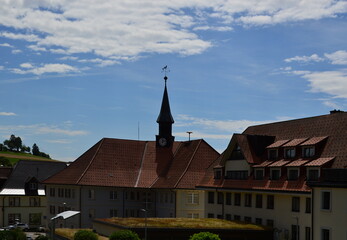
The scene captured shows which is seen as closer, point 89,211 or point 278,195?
point 278,195

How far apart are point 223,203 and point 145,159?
66.0ft

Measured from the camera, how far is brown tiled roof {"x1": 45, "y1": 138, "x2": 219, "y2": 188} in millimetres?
68000

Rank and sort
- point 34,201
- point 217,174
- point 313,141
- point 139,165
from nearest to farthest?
point 313,141
point 217,174
point 139,165
point 34,201

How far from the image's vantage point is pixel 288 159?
158 ft

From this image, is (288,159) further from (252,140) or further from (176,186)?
(176,186)

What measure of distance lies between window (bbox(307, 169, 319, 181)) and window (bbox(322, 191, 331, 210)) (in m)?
2.15

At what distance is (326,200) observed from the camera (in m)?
40.3

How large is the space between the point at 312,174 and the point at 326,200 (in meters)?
3.31

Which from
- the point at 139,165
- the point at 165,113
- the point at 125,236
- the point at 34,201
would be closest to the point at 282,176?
the point at 125,236

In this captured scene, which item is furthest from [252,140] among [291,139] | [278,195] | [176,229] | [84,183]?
[84,183]

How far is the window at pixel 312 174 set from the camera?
42.7 metres

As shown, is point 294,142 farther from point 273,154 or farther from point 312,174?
point 312,174

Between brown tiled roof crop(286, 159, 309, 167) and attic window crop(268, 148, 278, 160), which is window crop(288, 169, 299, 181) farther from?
attic window crop(268, 148, 278, 160)

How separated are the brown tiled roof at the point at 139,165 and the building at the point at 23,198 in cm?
1515
